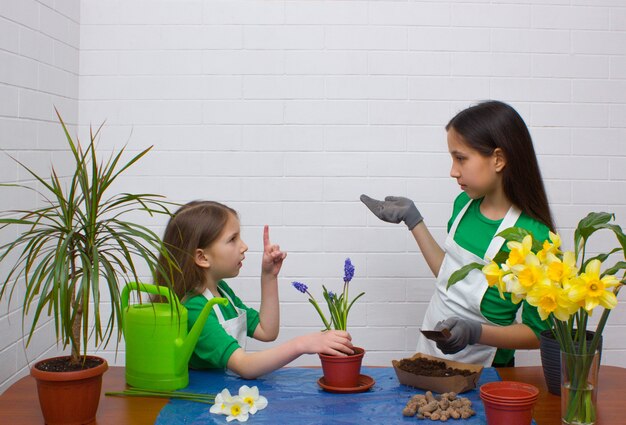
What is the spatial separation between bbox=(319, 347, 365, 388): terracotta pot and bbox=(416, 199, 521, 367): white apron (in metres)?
0.57

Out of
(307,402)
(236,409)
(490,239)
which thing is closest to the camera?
(236,409)

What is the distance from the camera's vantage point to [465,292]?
2.46 meters

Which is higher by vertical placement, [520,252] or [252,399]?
[520,252]

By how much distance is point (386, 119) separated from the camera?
3254 mm

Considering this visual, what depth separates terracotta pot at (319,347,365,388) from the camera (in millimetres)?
1863

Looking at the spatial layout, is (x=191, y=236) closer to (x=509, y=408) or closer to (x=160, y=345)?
(x=160, y=345)

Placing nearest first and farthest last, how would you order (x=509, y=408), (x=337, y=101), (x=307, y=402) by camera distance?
(x=509, y=408) → (x=307, y=402) → (x=337, y=101)

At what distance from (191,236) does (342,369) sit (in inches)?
26.4

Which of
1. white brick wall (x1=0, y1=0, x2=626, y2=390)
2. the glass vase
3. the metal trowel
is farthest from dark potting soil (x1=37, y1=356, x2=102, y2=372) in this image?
white brick wall (x1=0, y1=0, x2=626, y2=390)

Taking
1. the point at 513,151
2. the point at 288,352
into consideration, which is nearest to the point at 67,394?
the point at 288,352

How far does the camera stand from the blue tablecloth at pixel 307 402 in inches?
66.3

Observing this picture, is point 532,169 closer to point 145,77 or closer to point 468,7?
point 468,7

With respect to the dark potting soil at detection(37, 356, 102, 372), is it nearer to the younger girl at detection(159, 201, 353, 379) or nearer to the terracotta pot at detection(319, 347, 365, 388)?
the younger girl at detection(159, 201, 353, 379)

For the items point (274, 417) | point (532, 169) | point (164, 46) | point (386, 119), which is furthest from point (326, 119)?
point (274, 417)
